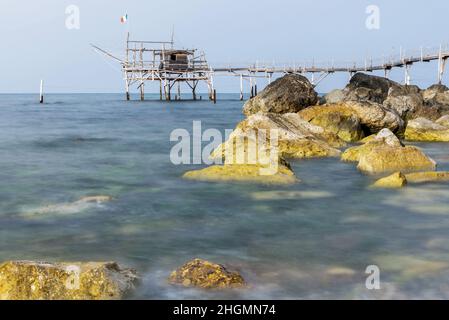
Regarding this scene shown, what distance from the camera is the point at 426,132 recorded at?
777 inches

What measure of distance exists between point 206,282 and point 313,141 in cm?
1029

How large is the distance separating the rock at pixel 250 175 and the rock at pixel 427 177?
2.23 metres

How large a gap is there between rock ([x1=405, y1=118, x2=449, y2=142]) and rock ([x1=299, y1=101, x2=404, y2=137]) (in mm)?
916

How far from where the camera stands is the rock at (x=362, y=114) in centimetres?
1858

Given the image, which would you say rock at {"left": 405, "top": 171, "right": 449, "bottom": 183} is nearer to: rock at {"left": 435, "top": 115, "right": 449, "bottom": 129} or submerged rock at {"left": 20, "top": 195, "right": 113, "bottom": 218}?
submerged rock at {"left": 20, "top": 195, "right": 113, "bottom": 218}

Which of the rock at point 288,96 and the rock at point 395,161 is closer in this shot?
the rock at point 395,161

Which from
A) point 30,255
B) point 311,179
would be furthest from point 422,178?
point 30,255

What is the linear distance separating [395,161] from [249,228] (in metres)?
5.52

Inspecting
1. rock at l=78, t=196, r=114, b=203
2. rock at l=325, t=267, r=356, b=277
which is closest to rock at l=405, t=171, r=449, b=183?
rock at l=325, t=267, r=356, b=277

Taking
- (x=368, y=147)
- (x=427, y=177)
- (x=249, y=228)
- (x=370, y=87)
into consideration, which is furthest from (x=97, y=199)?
(x=370, y=87)

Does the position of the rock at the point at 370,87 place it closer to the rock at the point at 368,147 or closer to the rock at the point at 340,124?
the rock at the point at 340,124

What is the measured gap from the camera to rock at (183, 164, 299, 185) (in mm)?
11062

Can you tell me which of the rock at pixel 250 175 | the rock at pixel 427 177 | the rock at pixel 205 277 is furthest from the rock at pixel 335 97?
the rock at pixel 205 277

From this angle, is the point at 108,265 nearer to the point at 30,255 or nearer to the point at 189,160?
the point at 30,255
